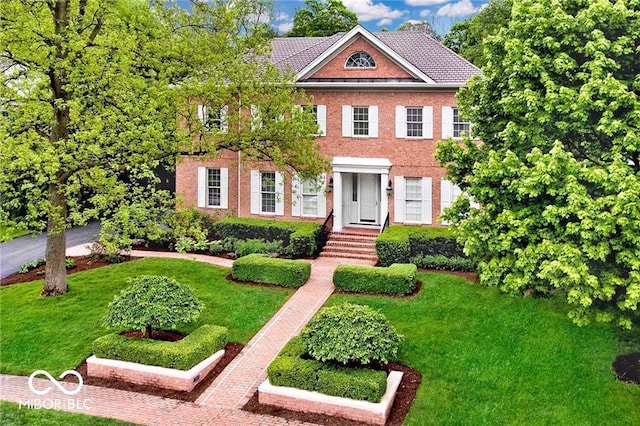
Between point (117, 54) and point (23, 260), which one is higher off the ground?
point (117, 54)

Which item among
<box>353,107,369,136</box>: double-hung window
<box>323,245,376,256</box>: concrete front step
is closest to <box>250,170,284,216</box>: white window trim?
<box>323,245,376,256</box>: concrete front step

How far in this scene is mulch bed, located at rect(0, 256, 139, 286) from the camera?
62.0ft

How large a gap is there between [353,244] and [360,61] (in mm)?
7132

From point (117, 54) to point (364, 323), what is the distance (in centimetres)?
914

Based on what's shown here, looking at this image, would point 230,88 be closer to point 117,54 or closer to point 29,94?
point 117,54

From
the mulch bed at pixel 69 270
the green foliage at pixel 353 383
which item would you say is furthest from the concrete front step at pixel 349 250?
the green foliage at pixel 353 383

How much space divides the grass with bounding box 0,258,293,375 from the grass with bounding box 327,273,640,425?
8.82ft

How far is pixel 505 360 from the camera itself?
12.8 m

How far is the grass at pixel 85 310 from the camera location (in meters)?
13.7

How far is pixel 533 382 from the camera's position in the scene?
1193 centimetres

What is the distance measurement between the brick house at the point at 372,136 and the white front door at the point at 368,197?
4 cm

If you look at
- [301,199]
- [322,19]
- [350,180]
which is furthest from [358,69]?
[322,19]

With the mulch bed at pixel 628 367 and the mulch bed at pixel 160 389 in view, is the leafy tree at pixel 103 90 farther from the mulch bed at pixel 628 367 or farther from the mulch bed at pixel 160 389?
the mulch bed at pixel 628 367

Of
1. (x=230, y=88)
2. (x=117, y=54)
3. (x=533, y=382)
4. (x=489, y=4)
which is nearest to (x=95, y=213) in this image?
(x=117, y=54)
